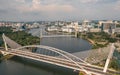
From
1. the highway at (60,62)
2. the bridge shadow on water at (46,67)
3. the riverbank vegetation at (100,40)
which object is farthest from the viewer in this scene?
the riverbank vegetation at (100,40)

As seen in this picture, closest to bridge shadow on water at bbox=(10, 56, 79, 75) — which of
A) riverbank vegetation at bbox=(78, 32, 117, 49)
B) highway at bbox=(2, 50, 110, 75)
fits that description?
highway at bbox=(2, 50, 110, 75)

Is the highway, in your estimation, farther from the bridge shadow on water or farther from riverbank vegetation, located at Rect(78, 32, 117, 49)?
riverbank vegetation, located at Rect(78, 32, 117, 49)

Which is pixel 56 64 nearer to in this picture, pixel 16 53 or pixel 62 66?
pixel 62 66

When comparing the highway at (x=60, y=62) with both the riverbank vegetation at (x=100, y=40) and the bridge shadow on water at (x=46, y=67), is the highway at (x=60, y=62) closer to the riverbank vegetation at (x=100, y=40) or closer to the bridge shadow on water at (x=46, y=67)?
the bridge shadow on water at (x=46, y=67)

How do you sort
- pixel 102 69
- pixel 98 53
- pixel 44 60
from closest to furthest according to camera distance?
pixel 102 69 → pixel 44 60 → pixel 98 53

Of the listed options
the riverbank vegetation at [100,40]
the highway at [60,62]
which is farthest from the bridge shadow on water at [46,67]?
the riverbank vegetation at [100,40]

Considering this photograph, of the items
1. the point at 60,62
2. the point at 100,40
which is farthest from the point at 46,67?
the point at 100,40

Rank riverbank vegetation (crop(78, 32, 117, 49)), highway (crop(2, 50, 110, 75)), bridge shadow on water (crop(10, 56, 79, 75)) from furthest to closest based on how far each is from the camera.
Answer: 1. riverbank vegetation (crop(78, 32, 117, 49))
2. bridge shadow on water (crop(10, 56, 79, 75))
3. highway (crop(2, 50, 110, 75))

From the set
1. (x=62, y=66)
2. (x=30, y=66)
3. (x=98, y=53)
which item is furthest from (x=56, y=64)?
(x=98, y=53)

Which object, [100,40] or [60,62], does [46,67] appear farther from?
[100,40]

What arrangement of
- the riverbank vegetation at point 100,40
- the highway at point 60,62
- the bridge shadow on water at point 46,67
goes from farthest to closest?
the riverbank vegetation at point 100,40
the bridge shadow on water at point 46,67
the highway at point 60,62

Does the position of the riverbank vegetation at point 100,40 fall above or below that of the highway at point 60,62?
below
